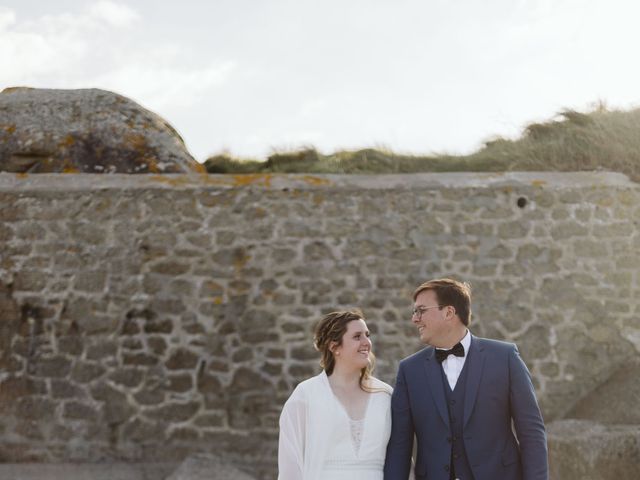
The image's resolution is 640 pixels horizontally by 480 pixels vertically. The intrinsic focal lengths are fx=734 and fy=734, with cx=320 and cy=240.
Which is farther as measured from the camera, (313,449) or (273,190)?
(273,190)

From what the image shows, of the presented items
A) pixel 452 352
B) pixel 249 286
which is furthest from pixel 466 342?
pixel 249 286

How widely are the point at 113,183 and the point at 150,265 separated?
887 millimetres

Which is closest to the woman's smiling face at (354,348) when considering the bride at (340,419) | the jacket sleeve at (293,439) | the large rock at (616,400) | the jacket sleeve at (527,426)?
the bride at (340,419)

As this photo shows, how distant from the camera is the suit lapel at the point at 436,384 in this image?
3.07 m

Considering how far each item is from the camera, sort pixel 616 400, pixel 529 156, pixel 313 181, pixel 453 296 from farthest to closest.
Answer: pixel 529 156
pixel 313 181
pixel 616 400
pixel 453 296

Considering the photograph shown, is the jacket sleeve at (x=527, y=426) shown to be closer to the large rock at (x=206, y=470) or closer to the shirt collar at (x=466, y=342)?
the shirt collar at (x=466, y=342)

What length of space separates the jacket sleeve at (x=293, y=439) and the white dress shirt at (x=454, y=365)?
2.16 feet

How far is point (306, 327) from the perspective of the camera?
22.2 ft

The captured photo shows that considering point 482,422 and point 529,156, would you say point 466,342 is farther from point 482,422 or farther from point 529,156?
point 529,156

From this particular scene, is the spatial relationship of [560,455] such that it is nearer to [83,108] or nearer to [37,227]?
[37,227]

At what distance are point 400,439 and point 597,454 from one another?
2.95 meters

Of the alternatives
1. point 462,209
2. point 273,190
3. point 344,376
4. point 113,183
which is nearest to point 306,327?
point 273,190

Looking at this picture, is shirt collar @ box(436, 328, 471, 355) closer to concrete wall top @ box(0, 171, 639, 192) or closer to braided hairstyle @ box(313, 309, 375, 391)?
braided hairstyle @ box(313, 309, 375, 391)

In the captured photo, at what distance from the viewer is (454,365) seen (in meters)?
3.20
